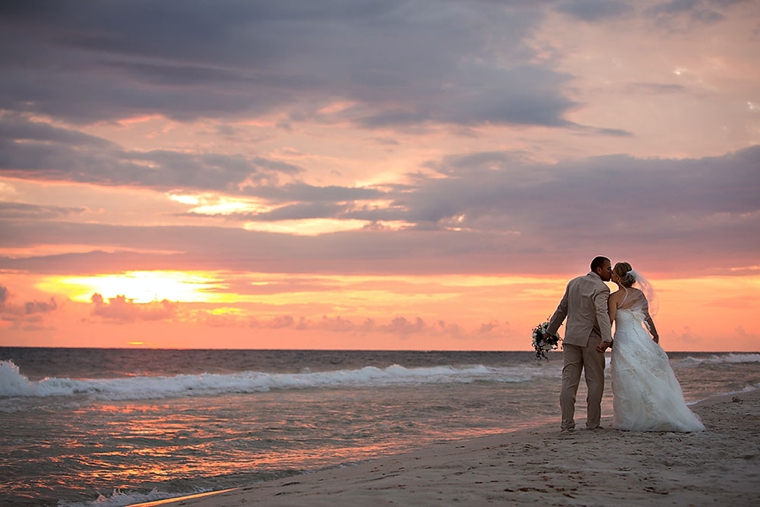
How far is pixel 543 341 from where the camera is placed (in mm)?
9008

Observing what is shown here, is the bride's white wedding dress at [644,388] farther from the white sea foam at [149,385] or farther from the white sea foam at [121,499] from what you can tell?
the white sea foam at [149,385]

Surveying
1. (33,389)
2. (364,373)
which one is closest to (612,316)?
(33,389)

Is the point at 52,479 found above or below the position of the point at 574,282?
below

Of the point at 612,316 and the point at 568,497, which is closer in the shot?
the point at 568,497

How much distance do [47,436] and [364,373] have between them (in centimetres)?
→ 2288

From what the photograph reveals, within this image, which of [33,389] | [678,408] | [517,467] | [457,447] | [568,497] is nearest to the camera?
[568,497]

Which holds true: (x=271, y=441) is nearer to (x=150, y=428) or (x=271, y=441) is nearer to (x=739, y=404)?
(x=150, y=428)

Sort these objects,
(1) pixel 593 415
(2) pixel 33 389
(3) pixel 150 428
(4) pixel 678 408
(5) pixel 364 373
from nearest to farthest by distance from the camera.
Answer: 1. (4) pixel 678 408
2. (1) pixel 593 415
3. (3) pixel 150 428
4. (2) pixel 33 389
5. (5) pixel 364 373

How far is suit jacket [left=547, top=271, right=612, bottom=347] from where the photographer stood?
8125 millimetres

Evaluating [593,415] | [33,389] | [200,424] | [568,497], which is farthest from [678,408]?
[33,389]

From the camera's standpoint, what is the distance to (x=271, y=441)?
11406 mm

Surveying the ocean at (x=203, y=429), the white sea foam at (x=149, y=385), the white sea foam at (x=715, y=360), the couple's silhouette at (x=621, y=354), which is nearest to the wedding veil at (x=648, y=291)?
the couple's silhouette at (x=621, y=354)

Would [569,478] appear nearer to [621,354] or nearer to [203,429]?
[621,354]

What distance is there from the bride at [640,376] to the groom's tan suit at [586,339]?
25 cm
